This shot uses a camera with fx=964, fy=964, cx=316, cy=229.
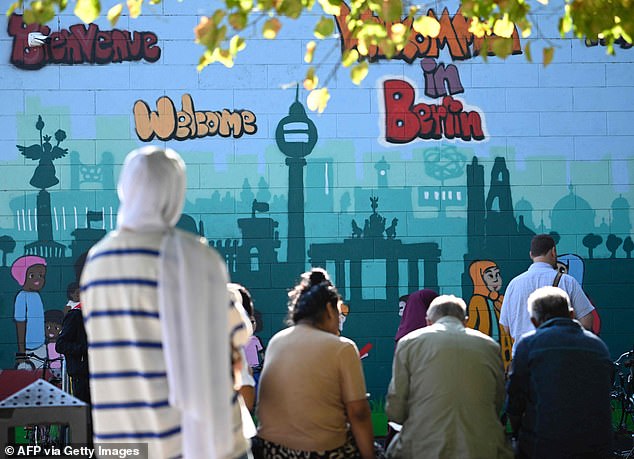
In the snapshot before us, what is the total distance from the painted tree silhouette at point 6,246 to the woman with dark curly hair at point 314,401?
4.88 m

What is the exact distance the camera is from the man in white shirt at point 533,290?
729cm

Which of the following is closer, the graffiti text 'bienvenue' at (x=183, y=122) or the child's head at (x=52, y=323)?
the child's head at (x=52, y=323)

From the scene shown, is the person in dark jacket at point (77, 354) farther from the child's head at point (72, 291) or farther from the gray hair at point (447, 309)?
the gray hair at point (447, 309)

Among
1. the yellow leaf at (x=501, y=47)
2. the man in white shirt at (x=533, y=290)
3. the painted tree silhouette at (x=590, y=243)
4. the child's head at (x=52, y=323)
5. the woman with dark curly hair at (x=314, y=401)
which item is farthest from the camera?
the painted tree silhouette at (x=590, y=243)

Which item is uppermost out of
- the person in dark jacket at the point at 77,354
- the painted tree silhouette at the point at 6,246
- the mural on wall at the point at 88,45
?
the mural on wall at the point at 88,45

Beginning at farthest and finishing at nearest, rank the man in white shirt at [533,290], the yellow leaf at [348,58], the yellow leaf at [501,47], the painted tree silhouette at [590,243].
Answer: the painted tree silhouette at [590,243], the man in white shirt at [533,290], the yellow leaf at [348,58], the yellow leaf at [501,47]

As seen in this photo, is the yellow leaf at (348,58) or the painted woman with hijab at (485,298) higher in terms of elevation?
the yellow leaf at (348,58)

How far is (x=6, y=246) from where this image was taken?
9352mm

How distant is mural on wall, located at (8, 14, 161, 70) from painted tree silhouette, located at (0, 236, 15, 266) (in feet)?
5.79

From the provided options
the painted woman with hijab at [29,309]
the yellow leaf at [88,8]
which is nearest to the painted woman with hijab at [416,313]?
the yellow leaf at [88,8]

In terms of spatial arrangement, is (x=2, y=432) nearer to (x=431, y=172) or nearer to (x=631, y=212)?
(x=431, y=172)

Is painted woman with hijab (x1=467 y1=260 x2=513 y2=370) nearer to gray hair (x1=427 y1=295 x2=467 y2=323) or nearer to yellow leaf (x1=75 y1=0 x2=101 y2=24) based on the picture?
gray hair (x1=427 y1=295 x2=467 y2=323)

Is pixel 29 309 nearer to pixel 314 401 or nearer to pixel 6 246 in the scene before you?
pixel 6 246

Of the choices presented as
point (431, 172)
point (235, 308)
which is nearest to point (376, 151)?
point (431, 172)
